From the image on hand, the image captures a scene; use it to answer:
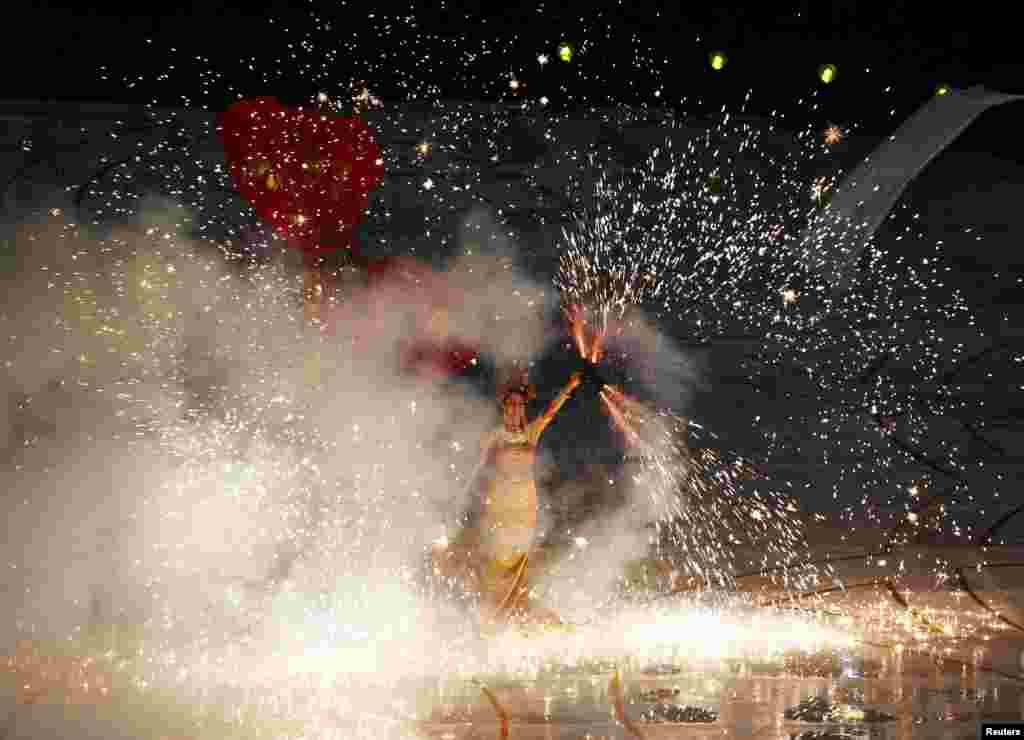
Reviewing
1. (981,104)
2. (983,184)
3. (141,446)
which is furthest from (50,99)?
(983,184)

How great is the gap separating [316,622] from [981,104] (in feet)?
45.4

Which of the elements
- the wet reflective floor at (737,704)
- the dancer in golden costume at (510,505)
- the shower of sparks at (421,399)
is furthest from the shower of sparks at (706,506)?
the wet reflective floor at (737,704)

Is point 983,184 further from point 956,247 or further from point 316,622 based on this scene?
point 316,622

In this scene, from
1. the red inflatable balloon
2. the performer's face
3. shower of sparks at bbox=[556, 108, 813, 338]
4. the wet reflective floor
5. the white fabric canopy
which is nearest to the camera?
the wet reflective floor

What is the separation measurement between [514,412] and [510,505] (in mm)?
584

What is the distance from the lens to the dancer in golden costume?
7.81m

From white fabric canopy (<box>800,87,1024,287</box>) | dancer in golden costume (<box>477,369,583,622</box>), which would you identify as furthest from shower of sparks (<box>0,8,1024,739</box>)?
dancer in golden costume (<box>477,369,583,622</box>)

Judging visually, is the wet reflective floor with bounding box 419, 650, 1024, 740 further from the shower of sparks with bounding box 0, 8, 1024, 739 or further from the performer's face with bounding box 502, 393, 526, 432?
the performer's face with bounding box 502, 393, 526, 432

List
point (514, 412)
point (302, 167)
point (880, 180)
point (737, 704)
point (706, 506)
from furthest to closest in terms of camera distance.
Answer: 1. point (880, 180)
2. point (302, 167)
3. point (706, 506)
4. point (514, 412)
5. point (737, 704)

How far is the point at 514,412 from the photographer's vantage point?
7.77m

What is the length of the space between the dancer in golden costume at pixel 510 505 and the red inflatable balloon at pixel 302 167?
33.9 ft

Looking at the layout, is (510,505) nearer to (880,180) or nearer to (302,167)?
(302,167)

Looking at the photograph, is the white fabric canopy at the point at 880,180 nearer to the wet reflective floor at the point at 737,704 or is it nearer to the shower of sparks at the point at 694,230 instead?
the shower of sparks at the point at 694,230

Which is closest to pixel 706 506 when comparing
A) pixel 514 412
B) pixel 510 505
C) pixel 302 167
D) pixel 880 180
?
pixel 510 505
